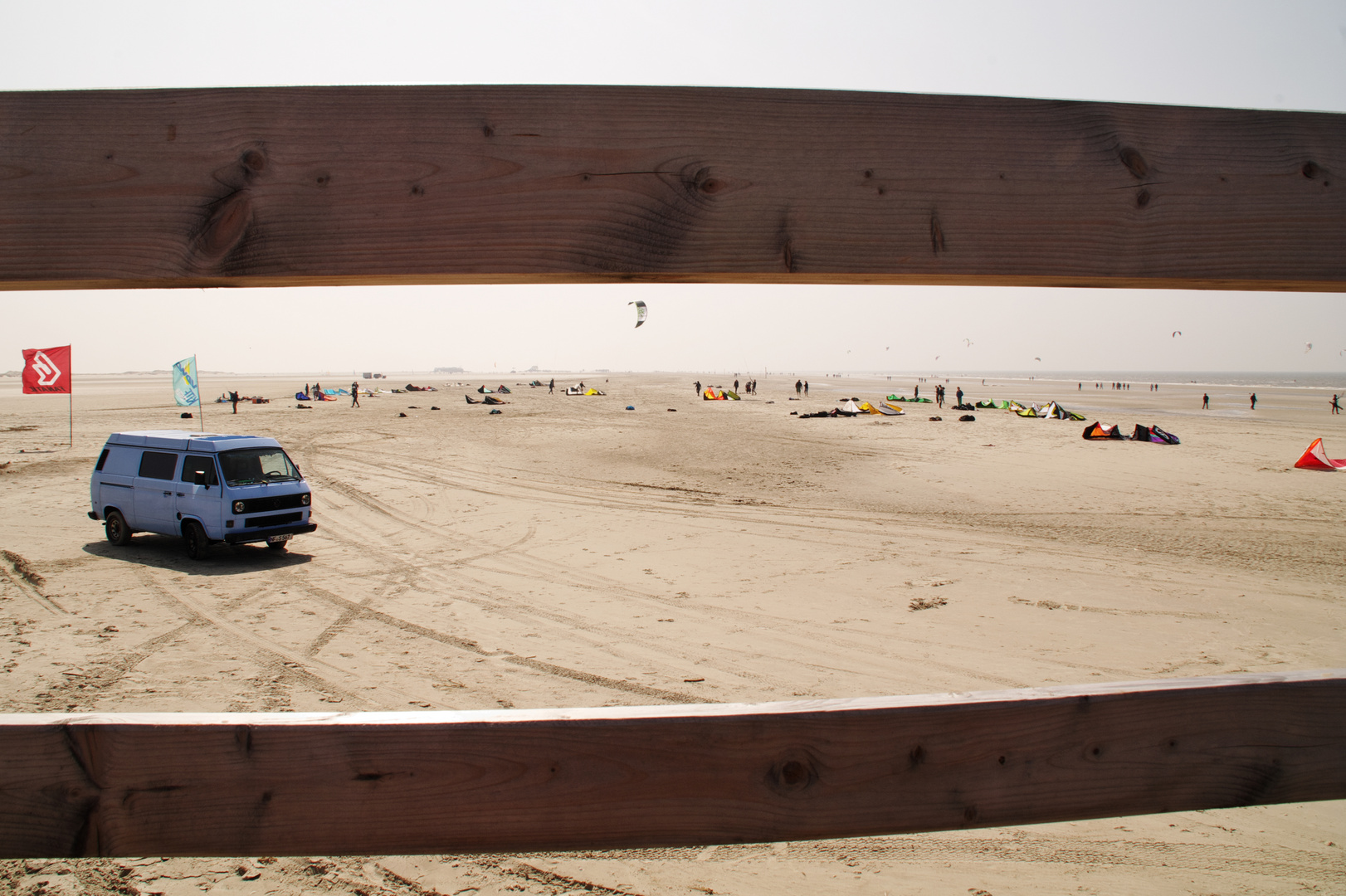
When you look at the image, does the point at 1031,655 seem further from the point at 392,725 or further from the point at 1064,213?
the point at 392,725

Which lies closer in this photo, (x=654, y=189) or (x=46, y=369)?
(x=654, y=189)

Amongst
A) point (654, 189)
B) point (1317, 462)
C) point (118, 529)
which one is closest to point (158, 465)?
point (118, 529)

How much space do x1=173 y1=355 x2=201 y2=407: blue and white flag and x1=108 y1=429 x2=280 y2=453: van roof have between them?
12.3 m

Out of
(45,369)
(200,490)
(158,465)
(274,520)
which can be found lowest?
(274,520)

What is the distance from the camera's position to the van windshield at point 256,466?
10969mm

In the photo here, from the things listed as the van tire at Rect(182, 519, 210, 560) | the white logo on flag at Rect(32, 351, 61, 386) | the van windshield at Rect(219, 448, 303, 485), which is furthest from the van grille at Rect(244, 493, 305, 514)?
the white logo on flag at Rect(32, 351, 61, 386)

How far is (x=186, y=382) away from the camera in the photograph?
23.7m

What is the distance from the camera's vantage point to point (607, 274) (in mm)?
1488

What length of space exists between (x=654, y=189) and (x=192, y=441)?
39.4ft

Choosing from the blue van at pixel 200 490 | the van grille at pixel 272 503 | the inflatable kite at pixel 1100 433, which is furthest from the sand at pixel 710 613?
the inflatable kite at pixel 1100 433

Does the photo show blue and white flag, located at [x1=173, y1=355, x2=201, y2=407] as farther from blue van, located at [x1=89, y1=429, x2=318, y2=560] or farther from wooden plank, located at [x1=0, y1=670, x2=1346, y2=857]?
wooden plank, located at [x1=0, y1=670, x2=1346, y2=857]

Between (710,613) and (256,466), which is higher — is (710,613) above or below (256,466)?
below

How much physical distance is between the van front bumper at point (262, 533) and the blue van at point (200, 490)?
0.04ft

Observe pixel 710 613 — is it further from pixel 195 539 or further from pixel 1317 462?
pixel 1317 462
